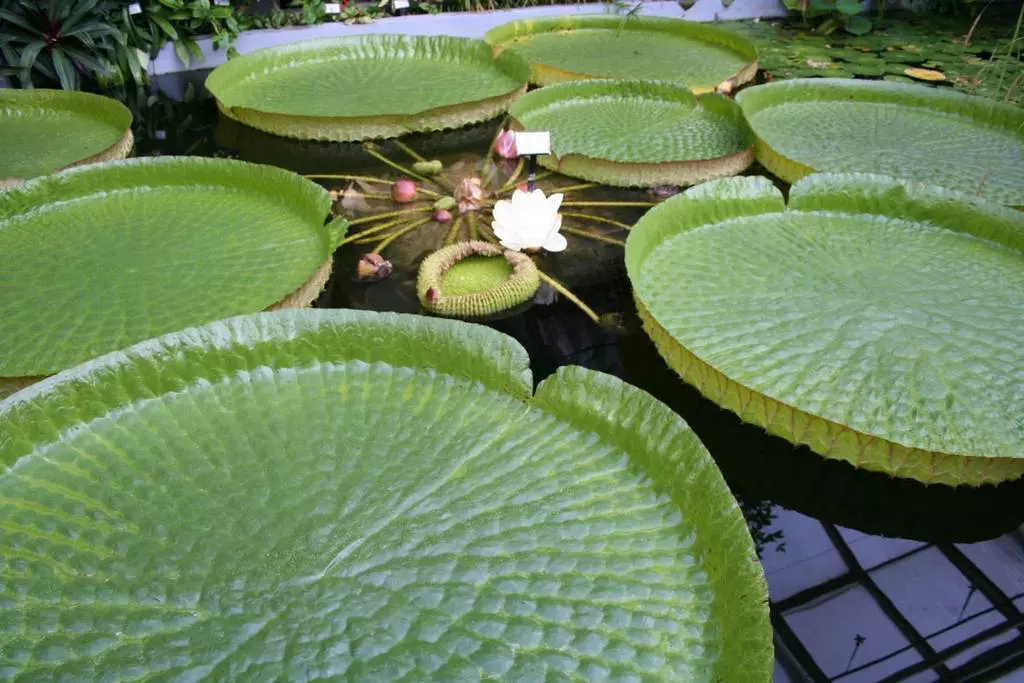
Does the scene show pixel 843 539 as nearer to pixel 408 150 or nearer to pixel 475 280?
pixel 475 280

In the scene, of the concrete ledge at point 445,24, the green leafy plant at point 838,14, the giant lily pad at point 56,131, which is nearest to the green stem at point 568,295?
the giant lily pad at point 56,131

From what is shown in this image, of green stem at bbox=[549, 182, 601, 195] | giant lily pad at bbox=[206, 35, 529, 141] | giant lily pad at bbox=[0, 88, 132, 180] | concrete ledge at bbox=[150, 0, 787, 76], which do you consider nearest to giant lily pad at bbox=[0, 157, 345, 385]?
giant lily pad at bbox=[0, 88, 132, 180]

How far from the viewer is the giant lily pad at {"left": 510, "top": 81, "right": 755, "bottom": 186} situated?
231 cm

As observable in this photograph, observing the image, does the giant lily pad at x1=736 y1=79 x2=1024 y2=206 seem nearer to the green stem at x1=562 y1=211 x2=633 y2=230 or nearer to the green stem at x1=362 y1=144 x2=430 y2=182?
the green stem at x1=562 y1=211 x2=633 y2=230

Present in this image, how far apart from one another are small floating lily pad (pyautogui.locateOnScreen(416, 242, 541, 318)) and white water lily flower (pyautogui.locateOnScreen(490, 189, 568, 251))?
0.15ft

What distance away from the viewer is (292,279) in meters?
1.67

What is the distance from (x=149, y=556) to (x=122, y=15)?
3.06 m

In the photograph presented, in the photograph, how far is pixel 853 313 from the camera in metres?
1.53

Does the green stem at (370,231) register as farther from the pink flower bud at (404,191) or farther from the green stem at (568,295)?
the green stem at (568,295)

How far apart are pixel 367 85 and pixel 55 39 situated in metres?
1.32

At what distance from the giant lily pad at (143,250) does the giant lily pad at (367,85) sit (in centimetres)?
70

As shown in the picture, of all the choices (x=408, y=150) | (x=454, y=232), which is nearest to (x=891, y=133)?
(x=454, y=232)

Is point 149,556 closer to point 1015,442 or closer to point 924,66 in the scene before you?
point 1015,442

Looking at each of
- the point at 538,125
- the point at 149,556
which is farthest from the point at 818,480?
the point at 538,125
